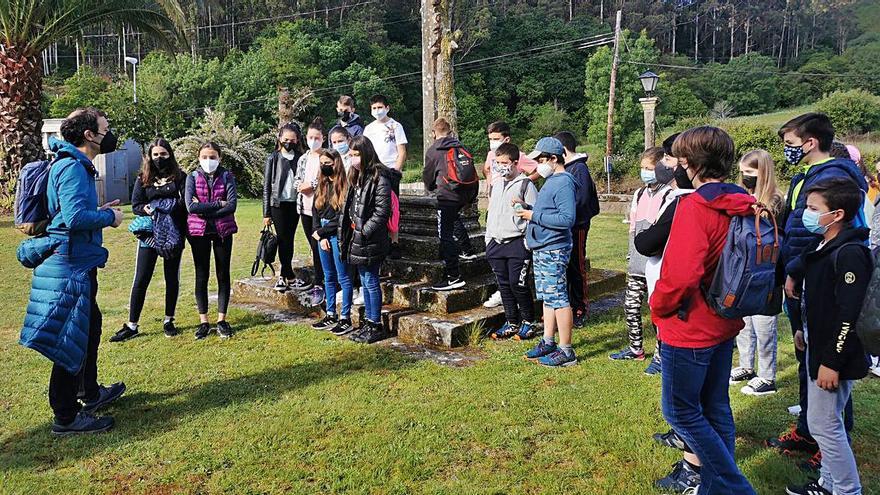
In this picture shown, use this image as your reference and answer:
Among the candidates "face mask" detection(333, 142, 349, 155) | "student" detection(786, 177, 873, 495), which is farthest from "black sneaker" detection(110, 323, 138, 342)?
"student" detection(786, 177, 873, 495)

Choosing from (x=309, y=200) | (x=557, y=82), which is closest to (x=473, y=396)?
(x=309, y=200)

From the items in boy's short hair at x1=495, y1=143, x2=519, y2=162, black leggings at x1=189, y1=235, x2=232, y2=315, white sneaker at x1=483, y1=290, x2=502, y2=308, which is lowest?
white sneaker at x1=483, y1=290, x2=502, y2=308

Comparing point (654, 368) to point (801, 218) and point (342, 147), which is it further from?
point (342, 147)

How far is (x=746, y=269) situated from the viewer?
2709mm

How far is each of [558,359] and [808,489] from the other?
2227mm

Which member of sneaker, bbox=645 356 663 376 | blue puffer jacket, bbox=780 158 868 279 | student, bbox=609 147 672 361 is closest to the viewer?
blue puffer jacket, bbox=780 158 868 279

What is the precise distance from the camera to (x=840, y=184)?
302 cm

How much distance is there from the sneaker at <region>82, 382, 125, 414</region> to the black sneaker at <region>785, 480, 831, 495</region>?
4.14 meters

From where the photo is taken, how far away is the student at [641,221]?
478 cm

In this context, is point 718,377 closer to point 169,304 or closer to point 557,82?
point 169,304

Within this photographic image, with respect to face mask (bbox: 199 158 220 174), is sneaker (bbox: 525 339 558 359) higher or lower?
lower

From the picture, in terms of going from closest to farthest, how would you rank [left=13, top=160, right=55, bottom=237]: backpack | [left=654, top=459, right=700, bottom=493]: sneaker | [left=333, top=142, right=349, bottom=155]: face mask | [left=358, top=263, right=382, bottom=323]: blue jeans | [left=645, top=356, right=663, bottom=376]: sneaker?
1. [left=654, top=459, right=700, bottom=493]: sneaker
2. [left=13, top=160, right=55, bottom=237]: backpack
3. [left=645, top=356, right=663, bottom=376]: sneaker
4. [left=358, top=263, right=382, bottom=323]: blue jeans
5. [left=333, top=142, right=349, bottom=155]: face mask

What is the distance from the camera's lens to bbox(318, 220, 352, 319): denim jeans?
6023 millimetres

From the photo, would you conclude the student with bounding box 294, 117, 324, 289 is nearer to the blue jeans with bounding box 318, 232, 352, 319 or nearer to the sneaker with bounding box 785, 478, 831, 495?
the blue jeans with bounding box 318, 232, 352, 319
